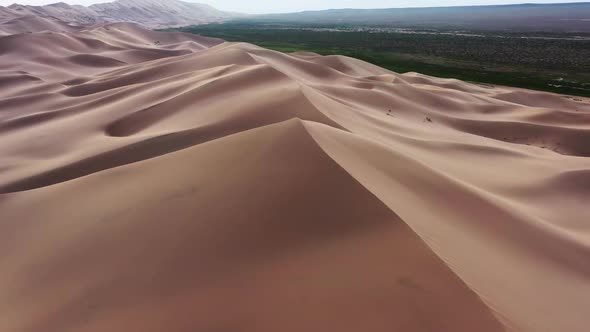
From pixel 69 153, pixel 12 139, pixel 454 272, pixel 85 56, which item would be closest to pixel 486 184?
pixel 454 272

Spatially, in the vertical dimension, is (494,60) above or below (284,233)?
below

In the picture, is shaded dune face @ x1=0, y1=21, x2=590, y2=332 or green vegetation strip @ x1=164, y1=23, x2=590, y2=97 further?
green vegetation strip @ x1=164, y1=23, x2=590, y2=97

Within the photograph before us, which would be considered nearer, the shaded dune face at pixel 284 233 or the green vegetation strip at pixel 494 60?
the shaded dune face at pixel 284 233

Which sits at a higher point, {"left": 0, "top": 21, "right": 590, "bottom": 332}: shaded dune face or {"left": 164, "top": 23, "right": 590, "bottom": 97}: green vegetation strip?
{"left": 0, "top": 21, "right": 590, "bottom": 332}: shaded dune face

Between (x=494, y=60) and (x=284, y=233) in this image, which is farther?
(x=494, y=60)

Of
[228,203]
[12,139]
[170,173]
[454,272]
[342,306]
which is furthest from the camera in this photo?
[12,139]

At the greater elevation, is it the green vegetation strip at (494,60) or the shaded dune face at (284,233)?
the shaded dune face at (284,233)

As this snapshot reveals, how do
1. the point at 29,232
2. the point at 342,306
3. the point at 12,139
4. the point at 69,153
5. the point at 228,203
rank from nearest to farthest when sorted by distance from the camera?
1. the point at 342,306
2. the point at 228,203
3. the point at 29,232
4. the point at 69,153
5. the point at 12,139

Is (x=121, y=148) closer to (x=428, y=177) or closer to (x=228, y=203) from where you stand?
(x=228, y=203)
